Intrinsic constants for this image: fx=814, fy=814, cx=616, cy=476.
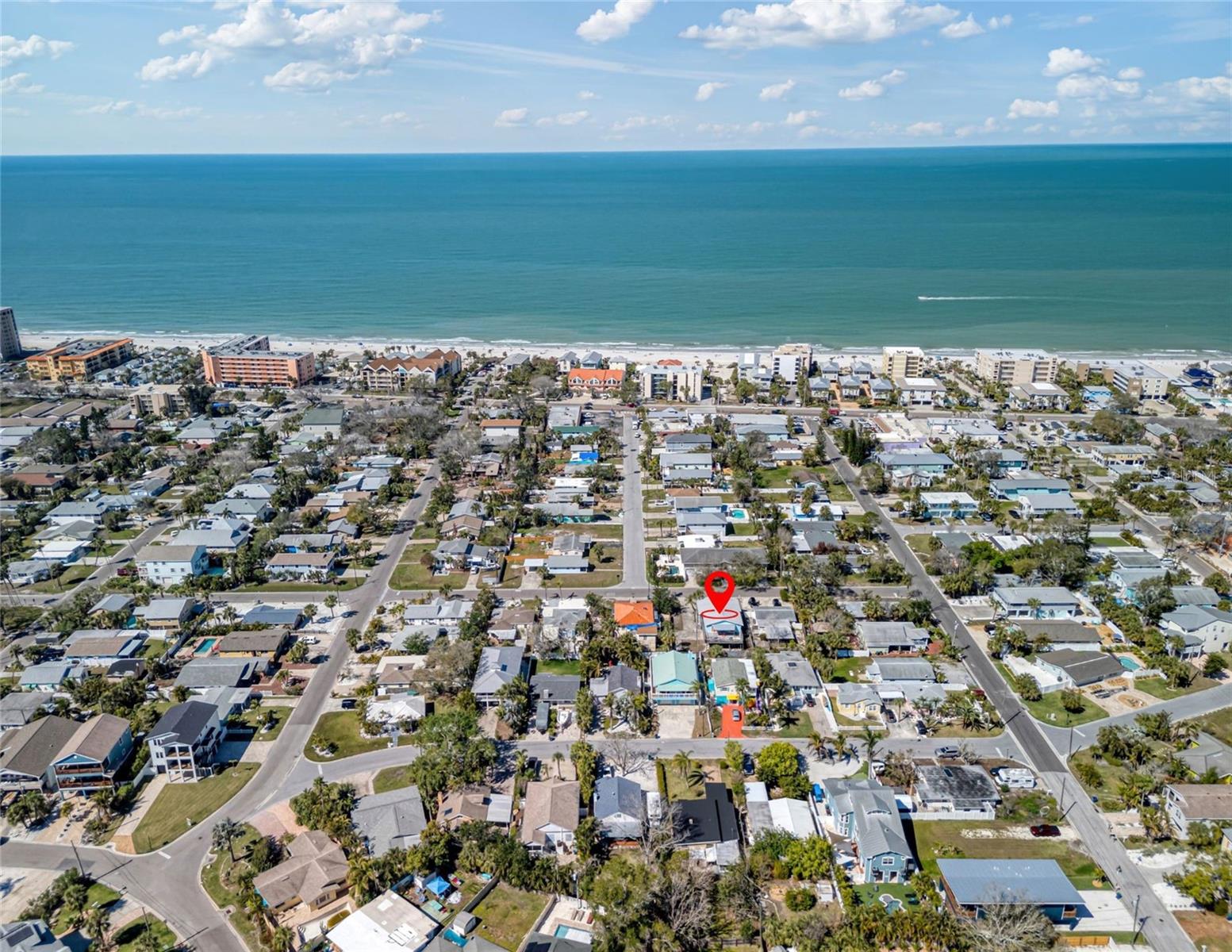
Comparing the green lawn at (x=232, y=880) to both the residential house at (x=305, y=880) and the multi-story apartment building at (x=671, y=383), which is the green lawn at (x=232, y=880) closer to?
the residential house at (x=305, y=880)

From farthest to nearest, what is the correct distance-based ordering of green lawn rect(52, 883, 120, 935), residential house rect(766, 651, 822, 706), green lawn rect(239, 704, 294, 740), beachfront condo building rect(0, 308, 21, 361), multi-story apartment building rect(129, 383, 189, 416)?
beachfront condo building rect(0, 308, 21, 361)
multi-story apartment building rect(129, 383, 189, 416)
residential house rect(766, 651, 822, 706)
green lawn rect(239, 704, 294, 740)
green lawn rect(52, 883, 120, 935)

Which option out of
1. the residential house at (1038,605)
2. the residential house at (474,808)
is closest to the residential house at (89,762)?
the residential house at (474,808)

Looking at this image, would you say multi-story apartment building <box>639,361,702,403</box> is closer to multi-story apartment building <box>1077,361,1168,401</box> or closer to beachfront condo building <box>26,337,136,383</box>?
multi-story apartment building <box>1077,361,1168,401</box>

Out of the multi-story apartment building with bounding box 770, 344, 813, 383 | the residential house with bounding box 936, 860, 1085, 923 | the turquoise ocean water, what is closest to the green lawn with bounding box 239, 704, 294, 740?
the residential house with bounding box 936, 860, 1085, 923

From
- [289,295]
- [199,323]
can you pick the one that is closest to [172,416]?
[199,323]

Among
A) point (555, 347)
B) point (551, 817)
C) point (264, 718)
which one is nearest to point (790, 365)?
point (555, 347)
